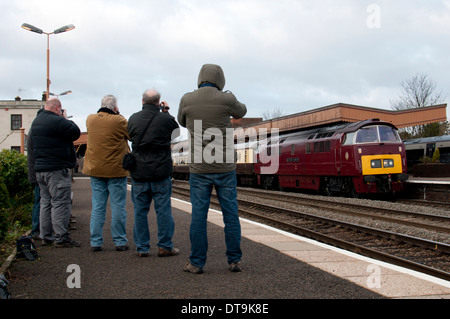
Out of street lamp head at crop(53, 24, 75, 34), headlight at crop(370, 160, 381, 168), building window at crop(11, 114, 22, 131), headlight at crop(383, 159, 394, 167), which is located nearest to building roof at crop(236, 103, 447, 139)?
headlight at crop(383, 159, 394, 167)

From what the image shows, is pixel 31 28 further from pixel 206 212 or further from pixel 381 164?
pixel 206 212

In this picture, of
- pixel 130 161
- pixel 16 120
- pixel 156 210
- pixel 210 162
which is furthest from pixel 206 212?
pixel 16 120

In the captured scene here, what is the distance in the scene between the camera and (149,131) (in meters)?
4.91

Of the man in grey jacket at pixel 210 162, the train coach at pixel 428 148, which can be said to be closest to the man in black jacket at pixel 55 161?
the man in grey jacket at pixel 210 162

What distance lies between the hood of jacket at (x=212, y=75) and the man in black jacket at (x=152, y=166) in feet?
2.55

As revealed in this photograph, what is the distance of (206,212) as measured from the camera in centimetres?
432

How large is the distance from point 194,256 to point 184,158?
3273cm

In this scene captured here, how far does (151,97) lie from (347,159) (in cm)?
1231

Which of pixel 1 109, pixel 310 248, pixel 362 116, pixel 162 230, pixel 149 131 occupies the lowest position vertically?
pixel 310 248

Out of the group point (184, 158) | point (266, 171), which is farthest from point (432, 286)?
point (184, 158)

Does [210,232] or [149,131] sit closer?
[149,131]

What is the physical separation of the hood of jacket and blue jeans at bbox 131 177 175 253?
1288 millimetres

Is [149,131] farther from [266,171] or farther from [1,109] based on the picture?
[1,109]

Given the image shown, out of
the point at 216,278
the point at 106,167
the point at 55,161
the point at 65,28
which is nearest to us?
the point at 216,278
